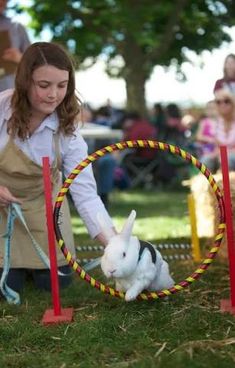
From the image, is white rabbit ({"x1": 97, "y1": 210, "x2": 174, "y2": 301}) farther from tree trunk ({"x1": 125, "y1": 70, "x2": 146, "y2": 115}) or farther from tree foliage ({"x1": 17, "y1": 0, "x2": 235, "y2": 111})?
tree trunk ({"x1": 125, "y1": 70, "x2": 146, "y2": 115})

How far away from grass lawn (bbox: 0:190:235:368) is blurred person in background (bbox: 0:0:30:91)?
153cm

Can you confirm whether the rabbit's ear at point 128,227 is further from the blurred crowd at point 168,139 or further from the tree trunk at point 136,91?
the tree trunk at point 136,91

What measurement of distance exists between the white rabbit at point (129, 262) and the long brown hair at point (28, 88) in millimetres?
724

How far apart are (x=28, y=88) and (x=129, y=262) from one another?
109cm

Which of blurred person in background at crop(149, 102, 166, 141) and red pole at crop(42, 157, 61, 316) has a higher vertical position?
blurred person in background at crop(149, 102, 166, 141)

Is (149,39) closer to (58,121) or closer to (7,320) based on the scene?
(58,121)

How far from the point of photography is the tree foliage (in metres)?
12.0

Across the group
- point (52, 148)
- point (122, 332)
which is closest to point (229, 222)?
point (122, 332)

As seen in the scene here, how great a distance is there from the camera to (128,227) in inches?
118

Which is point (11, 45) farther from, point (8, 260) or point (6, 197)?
point (8, 260)

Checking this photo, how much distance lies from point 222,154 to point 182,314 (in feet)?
2.59

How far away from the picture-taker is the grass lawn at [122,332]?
8.21 ft

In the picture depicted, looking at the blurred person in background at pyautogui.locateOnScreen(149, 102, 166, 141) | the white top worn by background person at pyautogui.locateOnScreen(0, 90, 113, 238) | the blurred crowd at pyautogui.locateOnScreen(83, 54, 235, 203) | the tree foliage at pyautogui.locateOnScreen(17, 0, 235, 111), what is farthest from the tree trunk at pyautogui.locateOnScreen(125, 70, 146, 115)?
the white top worn by background person at pyautogui.locateOnScreen(0, 90, 113, 238)

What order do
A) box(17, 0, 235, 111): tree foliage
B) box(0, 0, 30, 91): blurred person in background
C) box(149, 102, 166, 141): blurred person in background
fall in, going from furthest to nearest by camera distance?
box(149, 102, 166, 141): blurred person in background, box(17, 0, 235, 111): tree foliage, box(0, 0, 30, 91): blurred person in background
